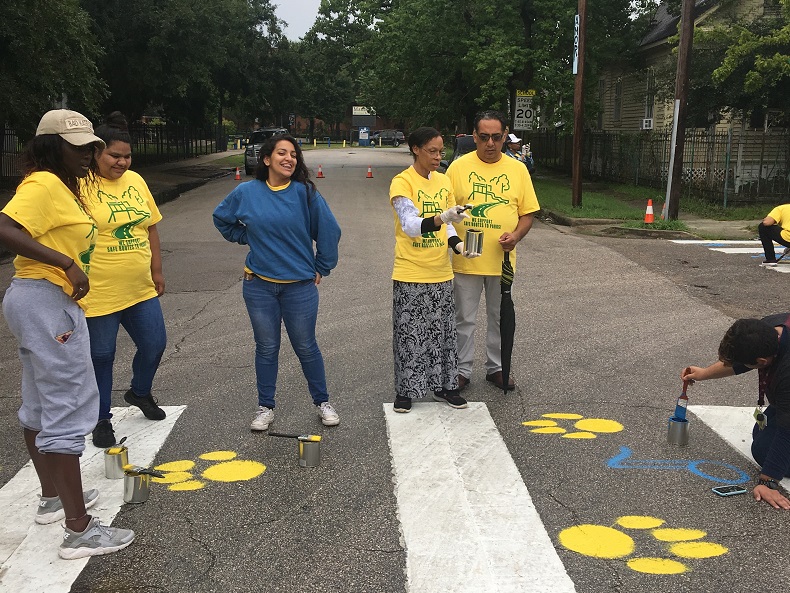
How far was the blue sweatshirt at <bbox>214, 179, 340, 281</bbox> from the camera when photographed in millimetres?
4957

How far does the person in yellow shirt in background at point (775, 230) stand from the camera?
11.4 meters

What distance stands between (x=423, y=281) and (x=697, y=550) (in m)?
2.38

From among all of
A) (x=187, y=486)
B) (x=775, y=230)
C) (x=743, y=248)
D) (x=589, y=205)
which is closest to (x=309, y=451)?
(x=187, y=486)

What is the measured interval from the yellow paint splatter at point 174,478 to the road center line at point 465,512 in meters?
1.14

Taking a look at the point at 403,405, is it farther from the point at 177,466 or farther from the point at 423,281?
the point at 177,466

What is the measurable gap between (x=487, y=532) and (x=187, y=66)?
87.4 ft

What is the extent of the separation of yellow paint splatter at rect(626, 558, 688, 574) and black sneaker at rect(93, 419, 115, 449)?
303 cm

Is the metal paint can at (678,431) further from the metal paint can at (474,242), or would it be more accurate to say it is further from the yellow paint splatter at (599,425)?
the metal paint can at (474,242)

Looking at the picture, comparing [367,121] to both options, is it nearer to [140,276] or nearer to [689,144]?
[689,144]

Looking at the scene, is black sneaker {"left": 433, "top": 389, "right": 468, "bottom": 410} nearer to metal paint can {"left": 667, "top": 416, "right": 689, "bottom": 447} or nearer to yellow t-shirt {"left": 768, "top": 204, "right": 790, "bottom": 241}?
metal paint can {"left": 667, "top": 416, "right": 689, "bottom": 447}

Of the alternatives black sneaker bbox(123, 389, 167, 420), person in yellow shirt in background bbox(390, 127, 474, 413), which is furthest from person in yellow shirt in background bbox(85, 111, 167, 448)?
person in yellow shirt in background bbox(390, 127, 474, 413)

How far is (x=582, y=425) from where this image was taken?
17.4ft

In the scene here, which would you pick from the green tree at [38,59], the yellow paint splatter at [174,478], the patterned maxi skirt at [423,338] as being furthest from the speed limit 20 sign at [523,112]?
the yellow paint splatter at [174,478]

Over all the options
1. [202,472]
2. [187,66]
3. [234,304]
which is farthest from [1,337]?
[187,66]
